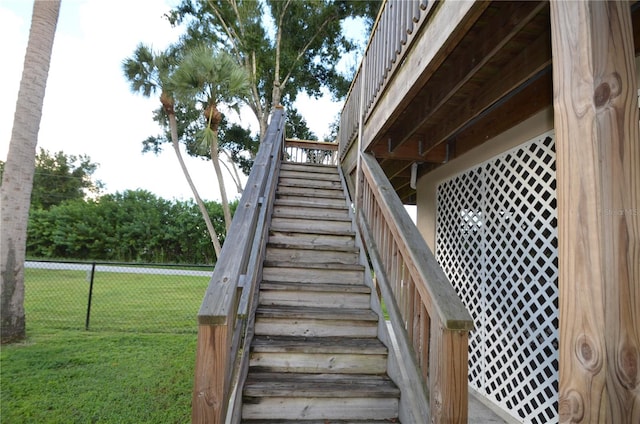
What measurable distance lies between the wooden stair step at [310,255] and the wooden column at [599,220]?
234cm

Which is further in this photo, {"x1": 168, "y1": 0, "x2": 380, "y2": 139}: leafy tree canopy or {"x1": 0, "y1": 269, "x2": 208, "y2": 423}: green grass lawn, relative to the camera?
{"x1": 168, "y1": 0, "x2": 380, "y2": 139}: leafy tree canopy

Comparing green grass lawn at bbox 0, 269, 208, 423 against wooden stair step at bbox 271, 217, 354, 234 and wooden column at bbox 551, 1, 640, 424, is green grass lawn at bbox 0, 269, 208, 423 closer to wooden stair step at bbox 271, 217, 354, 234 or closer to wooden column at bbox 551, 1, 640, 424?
wooden stair step at bbox 271, 217, 354, 234

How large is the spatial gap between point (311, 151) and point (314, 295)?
19.2 ft

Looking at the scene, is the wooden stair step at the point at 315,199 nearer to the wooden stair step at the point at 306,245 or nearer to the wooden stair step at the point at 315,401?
the wooden stair step at the point at 306,245

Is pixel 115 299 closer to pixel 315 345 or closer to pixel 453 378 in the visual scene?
pixel 315 345

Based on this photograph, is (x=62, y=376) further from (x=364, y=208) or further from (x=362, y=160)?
(x=362, y=160)

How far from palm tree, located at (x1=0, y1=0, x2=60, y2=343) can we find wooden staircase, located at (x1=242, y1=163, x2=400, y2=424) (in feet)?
10.3

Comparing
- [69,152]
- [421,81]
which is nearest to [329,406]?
[421,81]

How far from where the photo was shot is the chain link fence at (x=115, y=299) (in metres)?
4.89

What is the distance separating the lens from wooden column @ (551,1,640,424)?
2.65ft

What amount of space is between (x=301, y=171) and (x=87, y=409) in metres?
3.75

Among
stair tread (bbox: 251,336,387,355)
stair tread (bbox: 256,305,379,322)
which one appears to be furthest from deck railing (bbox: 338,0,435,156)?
stair tread (bbox: 251,336,387,355)

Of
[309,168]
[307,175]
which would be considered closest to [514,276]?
[307,175]

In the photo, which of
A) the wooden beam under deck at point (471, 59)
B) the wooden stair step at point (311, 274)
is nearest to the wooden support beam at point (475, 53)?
the wooden beam under deck at point (471, 59)
